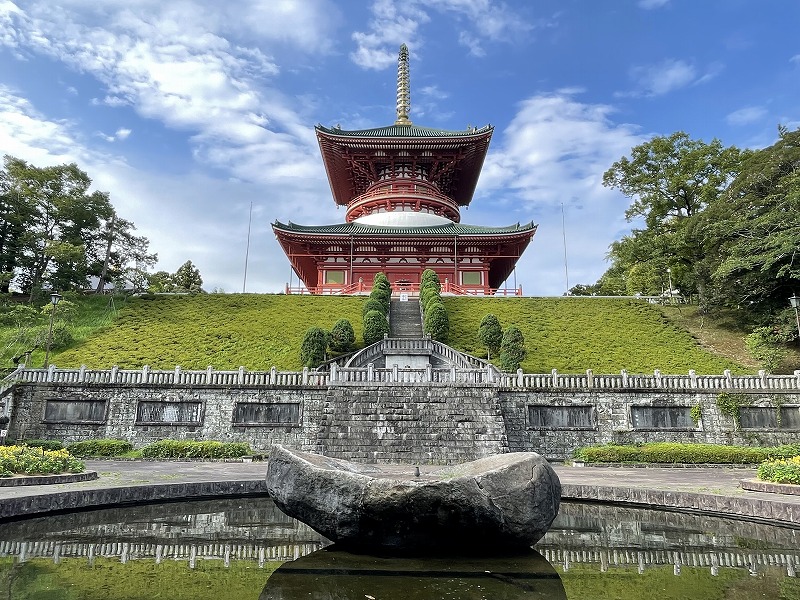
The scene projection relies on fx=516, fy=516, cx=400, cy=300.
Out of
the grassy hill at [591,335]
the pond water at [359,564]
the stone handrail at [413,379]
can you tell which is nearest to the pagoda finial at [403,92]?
the grassy hill at [591,335]

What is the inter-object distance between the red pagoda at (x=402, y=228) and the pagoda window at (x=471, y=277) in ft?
0.28

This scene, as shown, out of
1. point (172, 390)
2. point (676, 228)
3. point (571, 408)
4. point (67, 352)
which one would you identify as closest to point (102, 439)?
point (172, 390)

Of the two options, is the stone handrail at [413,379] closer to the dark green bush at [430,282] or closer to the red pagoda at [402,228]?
the dark green bush at [430,282]

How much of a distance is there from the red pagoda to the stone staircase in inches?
194

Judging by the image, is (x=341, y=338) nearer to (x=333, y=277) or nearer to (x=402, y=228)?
(x=333, y=277)

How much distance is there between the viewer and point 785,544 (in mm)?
7215

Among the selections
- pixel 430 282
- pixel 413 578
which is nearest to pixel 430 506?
pixel 413 578

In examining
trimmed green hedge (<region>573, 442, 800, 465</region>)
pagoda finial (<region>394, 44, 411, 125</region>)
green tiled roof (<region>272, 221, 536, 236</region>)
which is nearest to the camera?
trimmed green hedge (<region>573, 442, 800, 465</region>)

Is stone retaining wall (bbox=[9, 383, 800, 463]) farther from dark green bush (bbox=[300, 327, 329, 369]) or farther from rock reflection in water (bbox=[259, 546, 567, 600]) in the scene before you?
rock reflection in water (bbox=[259, 546, 567, 600])

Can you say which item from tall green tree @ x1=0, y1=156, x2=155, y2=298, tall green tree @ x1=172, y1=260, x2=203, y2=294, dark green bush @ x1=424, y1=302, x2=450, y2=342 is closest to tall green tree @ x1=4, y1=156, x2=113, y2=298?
tall green tree @ x1=0, y1=156, x2=155, y2=298

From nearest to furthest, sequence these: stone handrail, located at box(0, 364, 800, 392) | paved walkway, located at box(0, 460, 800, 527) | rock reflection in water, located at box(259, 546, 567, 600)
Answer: rock reflection in water, located at box(259, 546, 567, 600)
paved walkway, located at box(0, 460, 800, 527)
stone handrail, located at box(0, 364, 800, 392)

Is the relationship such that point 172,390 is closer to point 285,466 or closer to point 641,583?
point 285,466

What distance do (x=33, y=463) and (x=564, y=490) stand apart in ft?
38.8

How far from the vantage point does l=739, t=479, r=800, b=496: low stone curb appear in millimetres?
10016
